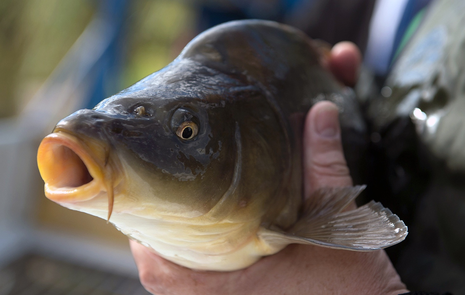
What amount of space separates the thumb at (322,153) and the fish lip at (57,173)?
79 cm

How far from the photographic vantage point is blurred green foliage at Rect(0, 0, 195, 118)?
18.1 feet

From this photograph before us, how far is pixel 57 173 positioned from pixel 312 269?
0.86m

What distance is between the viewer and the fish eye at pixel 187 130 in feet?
3.27

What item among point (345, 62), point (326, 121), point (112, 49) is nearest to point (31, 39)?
point (112, 49)

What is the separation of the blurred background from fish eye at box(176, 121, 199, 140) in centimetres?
101

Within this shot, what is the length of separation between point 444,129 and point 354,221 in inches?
24.9

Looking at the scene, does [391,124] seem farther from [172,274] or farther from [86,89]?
[86,89]

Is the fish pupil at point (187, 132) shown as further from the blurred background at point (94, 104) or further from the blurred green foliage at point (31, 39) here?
A: the blurred green foliage at point (31, 39)

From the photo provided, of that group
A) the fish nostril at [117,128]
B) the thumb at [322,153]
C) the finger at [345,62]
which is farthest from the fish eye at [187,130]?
the finger at [345,62]

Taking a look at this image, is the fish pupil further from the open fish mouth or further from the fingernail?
the fingernail

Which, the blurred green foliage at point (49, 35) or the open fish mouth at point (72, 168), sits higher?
the open fish mouth at point (72, 168)

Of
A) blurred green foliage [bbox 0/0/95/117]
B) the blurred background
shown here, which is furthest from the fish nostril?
blurred green foliage [bbox 0/0/95/117]

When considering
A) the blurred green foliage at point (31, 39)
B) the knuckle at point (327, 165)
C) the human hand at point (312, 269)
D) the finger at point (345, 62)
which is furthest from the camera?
the blurred green foliage at point (31, 39)

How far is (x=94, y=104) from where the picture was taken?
4.28 meters
